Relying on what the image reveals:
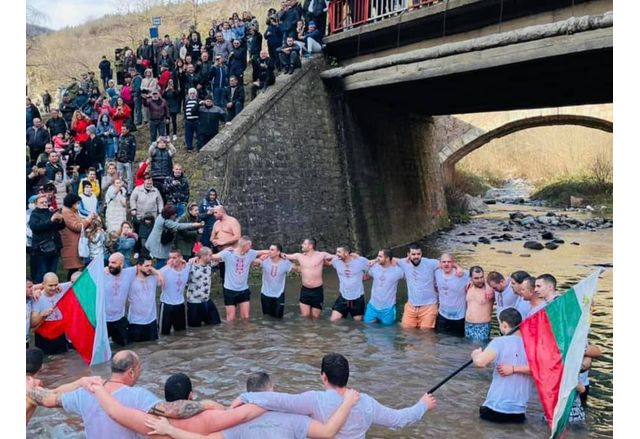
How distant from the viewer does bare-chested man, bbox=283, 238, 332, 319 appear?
36.1 feet

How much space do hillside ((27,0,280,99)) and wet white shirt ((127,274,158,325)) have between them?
36.3 m

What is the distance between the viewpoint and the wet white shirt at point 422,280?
10.1m

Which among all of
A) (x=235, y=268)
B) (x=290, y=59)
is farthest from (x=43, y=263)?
(x=290, y=59)

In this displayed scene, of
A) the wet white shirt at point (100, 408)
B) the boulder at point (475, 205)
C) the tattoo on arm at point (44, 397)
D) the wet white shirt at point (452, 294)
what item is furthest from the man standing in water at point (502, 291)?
the boulder at point (475, 205)

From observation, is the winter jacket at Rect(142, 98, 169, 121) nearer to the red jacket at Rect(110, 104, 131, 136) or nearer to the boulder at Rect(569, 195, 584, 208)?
the red jacket at Rect(110, 104, 131, 136)

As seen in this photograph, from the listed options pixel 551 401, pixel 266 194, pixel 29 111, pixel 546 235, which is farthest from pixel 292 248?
pixel 546 235

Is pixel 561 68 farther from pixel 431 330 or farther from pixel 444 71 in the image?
pixel 431 330

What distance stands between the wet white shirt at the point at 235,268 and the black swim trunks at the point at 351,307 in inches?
69.9

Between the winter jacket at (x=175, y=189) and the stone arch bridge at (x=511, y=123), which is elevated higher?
the stone arch bridge at (x=511, y=123)

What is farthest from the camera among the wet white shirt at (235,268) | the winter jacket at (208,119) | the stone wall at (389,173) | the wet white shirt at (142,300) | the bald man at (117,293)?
the stone wall at (389,173)

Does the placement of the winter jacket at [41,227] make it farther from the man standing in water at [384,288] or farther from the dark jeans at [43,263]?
the man standing in water at [384,288]

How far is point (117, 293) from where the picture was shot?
347 inches

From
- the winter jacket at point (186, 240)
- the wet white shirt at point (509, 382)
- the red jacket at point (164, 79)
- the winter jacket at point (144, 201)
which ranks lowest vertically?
the wet white shirt at point (509, 382)

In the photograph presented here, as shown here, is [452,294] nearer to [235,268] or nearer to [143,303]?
[235,268]
